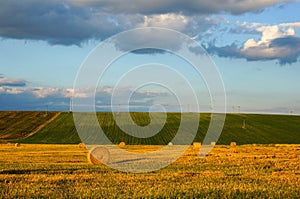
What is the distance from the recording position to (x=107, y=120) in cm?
11012

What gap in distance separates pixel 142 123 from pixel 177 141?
67.3 feet

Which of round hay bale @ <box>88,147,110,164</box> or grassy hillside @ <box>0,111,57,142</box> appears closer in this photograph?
round hay bale @ <box>88,147,110,164</box>

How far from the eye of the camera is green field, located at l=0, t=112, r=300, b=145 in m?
86.8

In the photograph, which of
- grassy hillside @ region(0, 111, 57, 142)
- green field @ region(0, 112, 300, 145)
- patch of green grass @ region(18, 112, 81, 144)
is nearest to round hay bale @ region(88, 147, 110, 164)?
green field @ region(0, 112, 300, 145)

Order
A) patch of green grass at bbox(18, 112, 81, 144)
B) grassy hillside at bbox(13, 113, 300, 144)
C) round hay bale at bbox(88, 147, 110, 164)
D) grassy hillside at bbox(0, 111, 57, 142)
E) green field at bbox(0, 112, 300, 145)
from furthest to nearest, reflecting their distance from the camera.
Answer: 1. grassy hillside at bbox(0, 111, 57, 142)
2. green field at bbox(0, 112, 300, 145)
3. grassy hillside at bbox(13, 113, 300, 144)
4. patch of green grass at bbox(18, 112, 81, 144)
5. round hay bale at bbox(88, 147, 110, 164)

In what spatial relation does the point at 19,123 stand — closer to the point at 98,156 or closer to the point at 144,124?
the point at 144,124

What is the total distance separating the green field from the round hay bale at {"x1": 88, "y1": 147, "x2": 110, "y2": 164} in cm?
4836

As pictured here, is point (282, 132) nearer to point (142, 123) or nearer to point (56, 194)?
point (142, 123)

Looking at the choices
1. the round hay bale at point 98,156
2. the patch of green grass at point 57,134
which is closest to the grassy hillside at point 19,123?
the patch of green grass at point 57,134

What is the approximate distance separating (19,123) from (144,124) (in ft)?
98.4

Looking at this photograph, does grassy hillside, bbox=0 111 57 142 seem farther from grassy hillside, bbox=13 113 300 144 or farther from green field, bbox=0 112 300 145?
grassy hillside, bbox=13 113 300 144

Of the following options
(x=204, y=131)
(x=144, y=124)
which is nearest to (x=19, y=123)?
(x=144, y=124)

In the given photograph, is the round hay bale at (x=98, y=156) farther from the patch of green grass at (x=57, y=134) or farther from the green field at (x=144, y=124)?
the patch of green grass at (x=57, y=134)

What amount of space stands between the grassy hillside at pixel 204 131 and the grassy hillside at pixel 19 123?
284cm
